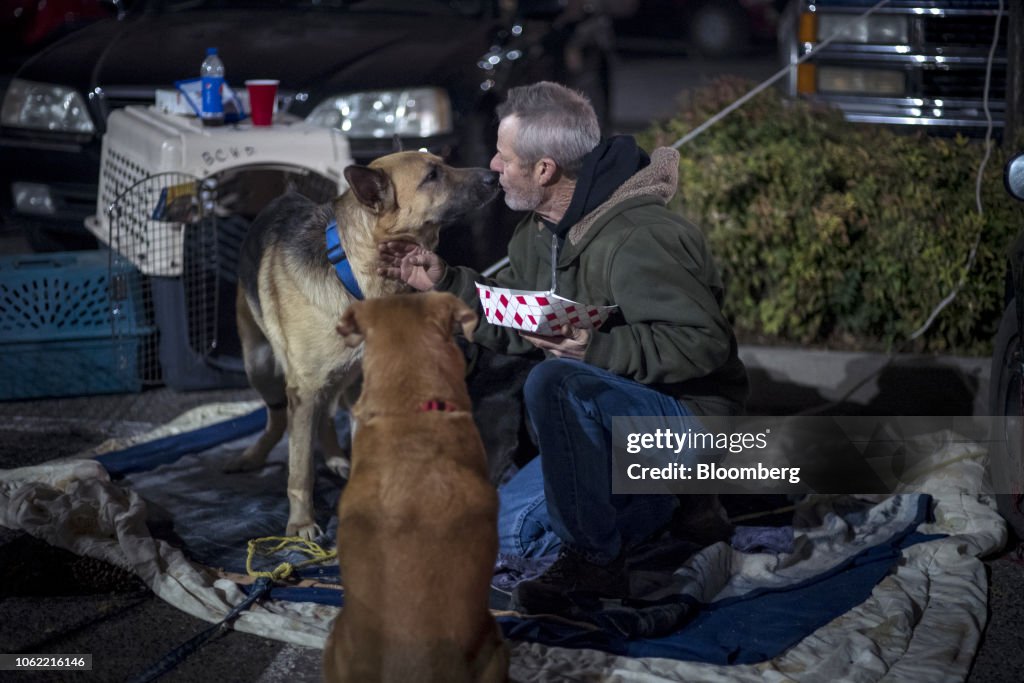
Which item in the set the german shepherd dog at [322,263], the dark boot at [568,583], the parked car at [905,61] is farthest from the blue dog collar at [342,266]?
the parked car at [905,61]

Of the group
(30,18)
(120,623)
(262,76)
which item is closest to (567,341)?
(120,623)

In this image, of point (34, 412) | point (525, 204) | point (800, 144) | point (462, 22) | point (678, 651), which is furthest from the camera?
point (462, 22)

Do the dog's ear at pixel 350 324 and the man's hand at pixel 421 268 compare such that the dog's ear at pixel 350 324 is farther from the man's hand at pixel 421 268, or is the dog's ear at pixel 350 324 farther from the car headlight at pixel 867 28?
the car headlight at pixel 867 28

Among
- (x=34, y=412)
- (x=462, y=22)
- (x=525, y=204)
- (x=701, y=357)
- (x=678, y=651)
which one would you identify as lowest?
(x=678, y=651)

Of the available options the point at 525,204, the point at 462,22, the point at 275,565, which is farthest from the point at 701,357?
the point at 462,22

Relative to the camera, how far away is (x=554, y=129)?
3771 millimetres

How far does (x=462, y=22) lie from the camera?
23.5ft

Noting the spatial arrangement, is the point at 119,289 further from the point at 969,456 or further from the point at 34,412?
the point at 969,456

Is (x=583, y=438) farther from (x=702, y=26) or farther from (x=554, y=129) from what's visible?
(x=702, y=26)

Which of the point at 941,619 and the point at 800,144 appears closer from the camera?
the point at 941,619

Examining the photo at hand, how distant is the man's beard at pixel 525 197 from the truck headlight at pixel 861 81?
14.4 ft

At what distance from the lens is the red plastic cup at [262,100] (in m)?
5.48

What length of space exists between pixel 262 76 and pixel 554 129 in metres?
3.12

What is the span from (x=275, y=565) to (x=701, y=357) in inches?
66.9
